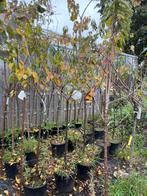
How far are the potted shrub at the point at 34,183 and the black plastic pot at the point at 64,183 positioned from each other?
0.58 ft

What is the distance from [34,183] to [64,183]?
0.38m

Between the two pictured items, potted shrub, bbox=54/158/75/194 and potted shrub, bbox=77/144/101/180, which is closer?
potted shrub, bbox=54/158/75/194

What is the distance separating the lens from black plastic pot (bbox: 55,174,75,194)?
9.78 feet

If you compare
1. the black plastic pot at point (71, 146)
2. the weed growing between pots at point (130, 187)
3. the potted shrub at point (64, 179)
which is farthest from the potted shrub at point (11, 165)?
the weed growing between pots at point (130, 187)

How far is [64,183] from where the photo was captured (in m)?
2.98

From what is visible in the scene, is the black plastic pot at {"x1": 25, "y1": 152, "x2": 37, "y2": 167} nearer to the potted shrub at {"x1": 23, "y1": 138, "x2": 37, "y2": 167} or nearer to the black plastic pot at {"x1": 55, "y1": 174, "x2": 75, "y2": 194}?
the potted shrub at {"x1": 23, "y1": 138, "x2": 37, "y2": 167}

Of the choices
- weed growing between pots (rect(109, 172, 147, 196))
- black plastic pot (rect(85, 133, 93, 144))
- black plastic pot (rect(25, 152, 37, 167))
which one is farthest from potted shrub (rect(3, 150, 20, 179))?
black plastic pot (rect(85, 133, 93, 144))

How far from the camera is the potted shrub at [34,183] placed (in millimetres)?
2700

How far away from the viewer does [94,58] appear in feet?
10.9

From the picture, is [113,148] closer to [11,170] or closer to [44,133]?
[44,133]

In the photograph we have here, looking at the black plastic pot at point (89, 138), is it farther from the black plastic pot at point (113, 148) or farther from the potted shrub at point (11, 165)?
the potted shrub at point (11, 165)

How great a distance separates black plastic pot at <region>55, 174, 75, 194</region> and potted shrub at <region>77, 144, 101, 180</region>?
28 centimetres

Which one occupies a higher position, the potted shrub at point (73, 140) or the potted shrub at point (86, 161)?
the potted shrub at point (73, 140)

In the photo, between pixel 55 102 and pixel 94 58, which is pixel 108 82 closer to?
pixel 94 58
